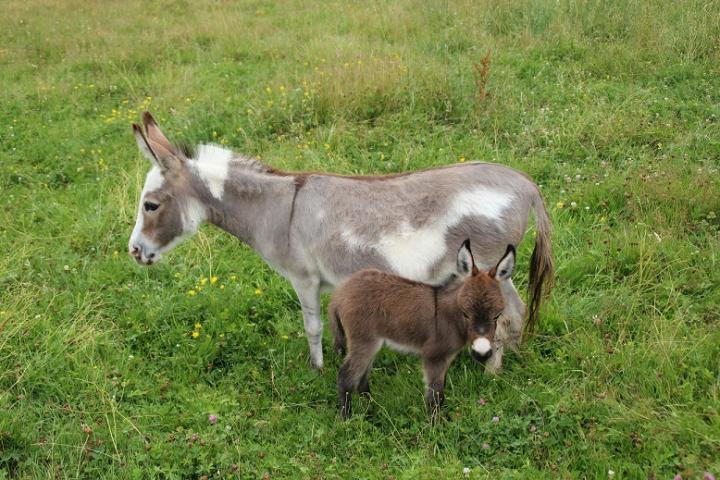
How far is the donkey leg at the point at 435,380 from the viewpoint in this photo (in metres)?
3.68

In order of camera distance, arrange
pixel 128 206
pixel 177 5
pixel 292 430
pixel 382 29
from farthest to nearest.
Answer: pixel 177 5 → pixel 382 29 → pixel 128 206 → pixel 292 430

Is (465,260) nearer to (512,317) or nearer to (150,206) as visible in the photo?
(512,317)

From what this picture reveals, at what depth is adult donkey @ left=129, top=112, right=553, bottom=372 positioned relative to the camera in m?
3.82

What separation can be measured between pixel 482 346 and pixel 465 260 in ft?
1.56

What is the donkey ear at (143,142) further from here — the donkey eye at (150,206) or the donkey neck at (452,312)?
the donkey neck at (452,312)

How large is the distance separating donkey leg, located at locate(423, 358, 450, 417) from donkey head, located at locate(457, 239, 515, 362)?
0.99 ft

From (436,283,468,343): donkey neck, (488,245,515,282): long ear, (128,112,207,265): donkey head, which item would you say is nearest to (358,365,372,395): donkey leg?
(436,283,468,343): donkey neck

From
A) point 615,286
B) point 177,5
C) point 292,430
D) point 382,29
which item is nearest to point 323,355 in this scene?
point 292,430

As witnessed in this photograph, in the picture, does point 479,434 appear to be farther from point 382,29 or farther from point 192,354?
point 382,29

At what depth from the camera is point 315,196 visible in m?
4.09

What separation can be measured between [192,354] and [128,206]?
7.66ft

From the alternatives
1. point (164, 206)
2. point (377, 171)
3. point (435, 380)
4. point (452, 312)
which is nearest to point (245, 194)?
point (164, 206)

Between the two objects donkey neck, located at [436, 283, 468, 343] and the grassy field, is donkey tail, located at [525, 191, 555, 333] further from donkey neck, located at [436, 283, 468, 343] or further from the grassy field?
donkey neck, located at [436, 283, 468, 343]

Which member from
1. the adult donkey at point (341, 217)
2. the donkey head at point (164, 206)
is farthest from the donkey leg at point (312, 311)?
the donkey head at point (164, 206)
